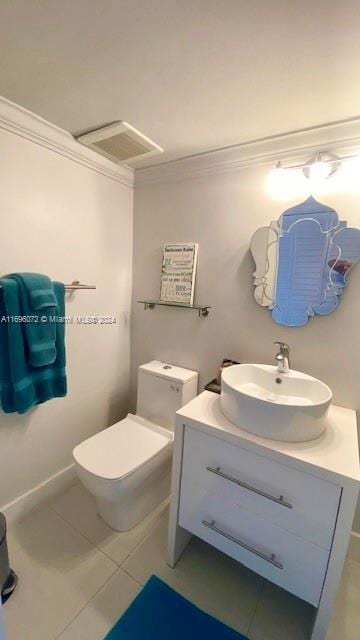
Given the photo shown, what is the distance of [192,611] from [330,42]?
209 centimetres

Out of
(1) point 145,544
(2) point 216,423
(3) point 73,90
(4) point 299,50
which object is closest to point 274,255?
(4) point 299,50

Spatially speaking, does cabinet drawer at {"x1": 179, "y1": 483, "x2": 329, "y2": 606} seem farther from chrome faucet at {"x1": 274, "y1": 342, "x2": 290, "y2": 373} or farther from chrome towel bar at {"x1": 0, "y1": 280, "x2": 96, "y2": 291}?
chrome towel bar at {"x1": 0, "y1": 280, "x2": 96, "y2": 291}

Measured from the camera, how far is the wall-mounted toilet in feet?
4.33

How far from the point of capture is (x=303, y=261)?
1.39 m

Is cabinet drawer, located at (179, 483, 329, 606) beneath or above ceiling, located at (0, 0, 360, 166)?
beneath

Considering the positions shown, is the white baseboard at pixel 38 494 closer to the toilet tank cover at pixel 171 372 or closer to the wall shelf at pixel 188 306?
the toilet tank cover at pixel 171 372

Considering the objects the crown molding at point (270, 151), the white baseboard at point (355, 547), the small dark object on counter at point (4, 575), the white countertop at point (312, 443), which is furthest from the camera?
the white baseboard at point (355, 547)

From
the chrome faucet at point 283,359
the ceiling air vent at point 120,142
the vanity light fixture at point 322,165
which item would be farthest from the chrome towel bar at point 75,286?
the vanity light fixture at point 322,165

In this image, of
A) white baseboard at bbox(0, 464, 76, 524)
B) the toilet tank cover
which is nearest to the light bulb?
the toilet tank cover

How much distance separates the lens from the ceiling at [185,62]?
2.49 ft

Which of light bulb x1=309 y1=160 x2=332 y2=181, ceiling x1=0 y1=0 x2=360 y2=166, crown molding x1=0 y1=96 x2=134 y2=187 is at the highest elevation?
ceiling x1=0 y1=0 x2=360 y2=166

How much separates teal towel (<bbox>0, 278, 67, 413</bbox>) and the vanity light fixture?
53.8 inches

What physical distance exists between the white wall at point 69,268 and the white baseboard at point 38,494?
3cm

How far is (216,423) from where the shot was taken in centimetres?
114
